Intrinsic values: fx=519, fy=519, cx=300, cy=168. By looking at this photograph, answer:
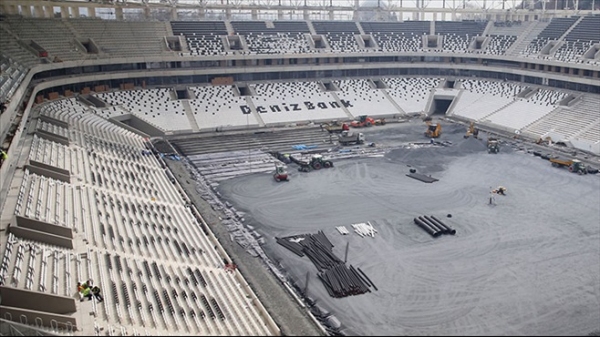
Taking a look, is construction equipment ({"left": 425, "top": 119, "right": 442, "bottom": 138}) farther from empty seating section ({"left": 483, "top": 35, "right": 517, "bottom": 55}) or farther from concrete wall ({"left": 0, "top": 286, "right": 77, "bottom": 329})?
concrete wall ({"left": 0, "top": 286, "right": 77, "bottom": 329})

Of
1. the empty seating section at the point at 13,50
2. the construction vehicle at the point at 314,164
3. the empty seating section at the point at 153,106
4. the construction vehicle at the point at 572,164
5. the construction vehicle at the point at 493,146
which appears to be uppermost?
the empty seating section at the point at 13,50

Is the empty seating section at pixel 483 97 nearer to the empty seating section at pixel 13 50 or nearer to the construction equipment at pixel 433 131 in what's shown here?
the construction equipment at pixel 433 131

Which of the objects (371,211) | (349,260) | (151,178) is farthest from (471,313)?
(151,178)

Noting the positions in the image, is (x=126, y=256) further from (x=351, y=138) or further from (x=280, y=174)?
(x=351, y=138)

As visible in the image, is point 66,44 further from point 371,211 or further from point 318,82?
point 371,211

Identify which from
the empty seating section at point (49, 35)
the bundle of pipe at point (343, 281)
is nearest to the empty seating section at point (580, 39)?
the bundle of pipe at point (343, 281)

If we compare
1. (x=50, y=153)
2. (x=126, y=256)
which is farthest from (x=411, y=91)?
(x=126, y=256)
